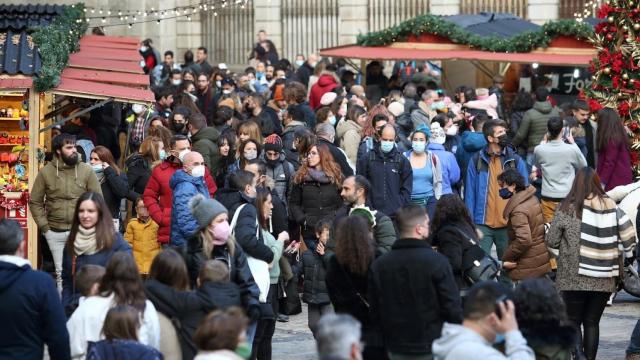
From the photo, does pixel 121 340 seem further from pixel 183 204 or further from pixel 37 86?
pixel 37 86

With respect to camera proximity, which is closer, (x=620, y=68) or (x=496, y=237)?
(x=496, y=237)

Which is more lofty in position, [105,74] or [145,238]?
[105,74]

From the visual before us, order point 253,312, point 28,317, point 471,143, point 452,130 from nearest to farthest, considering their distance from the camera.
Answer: point 28,317, point 253,312, point 471,143, point 452,130

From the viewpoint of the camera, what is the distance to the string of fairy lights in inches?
1335

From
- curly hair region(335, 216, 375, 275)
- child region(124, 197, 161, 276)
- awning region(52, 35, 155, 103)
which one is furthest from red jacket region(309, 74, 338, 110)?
curly hair region(335, 216, 375, 275)

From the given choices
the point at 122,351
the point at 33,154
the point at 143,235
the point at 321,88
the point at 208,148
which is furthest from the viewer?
the point at 321,88

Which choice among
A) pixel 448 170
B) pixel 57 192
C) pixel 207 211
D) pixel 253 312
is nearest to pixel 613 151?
pixel 448 170

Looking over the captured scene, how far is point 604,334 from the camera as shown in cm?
1491

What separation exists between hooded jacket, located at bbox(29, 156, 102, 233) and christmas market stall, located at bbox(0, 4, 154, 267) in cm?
116

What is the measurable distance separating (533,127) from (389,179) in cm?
451

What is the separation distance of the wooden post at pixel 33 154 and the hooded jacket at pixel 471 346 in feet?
27.6

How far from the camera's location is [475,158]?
1697 centimetres

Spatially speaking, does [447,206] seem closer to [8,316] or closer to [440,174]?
[8,316]

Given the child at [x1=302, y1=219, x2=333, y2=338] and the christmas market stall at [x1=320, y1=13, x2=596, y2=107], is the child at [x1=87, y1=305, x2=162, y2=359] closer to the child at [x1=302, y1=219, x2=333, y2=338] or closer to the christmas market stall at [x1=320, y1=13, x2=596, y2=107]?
the child at [x1=302, y1=219, x2=333, y2=338]
